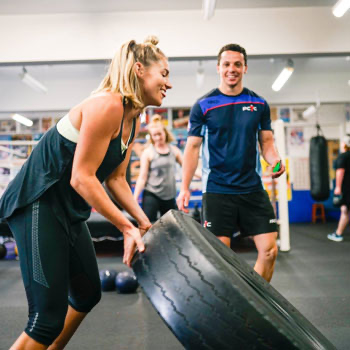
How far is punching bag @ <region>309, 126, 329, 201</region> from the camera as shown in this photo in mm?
6637

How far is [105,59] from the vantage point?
4801 millimetres

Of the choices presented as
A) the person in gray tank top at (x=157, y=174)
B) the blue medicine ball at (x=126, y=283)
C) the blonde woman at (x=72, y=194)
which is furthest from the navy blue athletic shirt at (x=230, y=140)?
the person in gray tank top at (x=157, y=174)

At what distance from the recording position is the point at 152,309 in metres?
2.51

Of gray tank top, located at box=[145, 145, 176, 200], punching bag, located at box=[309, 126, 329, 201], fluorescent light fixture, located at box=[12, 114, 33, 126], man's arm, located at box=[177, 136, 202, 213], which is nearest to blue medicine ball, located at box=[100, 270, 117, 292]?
gray tank top, located at box=[145, 145, 176, 200]

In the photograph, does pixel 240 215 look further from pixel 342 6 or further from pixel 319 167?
pixel 319 167

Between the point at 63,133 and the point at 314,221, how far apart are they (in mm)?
8081

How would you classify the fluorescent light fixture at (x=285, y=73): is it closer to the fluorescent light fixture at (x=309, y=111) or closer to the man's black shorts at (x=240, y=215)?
the fluorescent light fixture at (x=309, y=111)

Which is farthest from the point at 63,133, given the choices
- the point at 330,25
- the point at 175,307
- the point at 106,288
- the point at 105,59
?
the point at 330,25

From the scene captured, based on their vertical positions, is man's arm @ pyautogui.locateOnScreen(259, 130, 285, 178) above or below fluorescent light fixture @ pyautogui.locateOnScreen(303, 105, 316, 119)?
below

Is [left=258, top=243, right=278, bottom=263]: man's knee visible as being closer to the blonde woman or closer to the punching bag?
the blonde woman

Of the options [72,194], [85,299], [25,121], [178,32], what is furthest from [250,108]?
[25,121]

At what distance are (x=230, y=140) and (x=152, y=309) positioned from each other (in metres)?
1.30

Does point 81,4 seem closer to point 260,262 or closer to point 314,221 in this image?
point 260,262

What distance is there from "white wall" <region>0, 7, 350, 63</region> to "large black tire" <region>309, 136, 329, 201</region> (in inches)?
86.8
